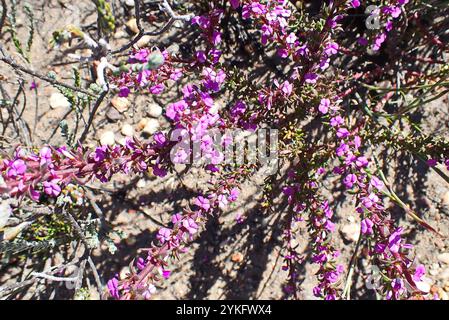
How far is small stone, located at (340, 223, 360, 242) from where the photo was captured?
126 inches

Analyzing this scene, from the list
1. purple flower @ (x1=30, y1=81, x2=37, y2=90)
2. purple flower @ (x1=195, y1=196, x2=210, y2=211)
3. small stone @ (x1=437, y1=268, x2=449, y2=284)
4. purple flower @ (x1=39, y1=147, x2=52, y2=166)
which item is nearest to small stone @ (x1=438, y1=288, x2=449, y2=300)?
small stone @ (x1=437, y1=268, x2=449, y2=284)

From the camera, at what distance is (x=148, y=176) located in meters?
3.24

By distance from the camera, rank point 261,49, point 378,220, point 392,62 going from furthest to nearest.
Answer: point 261,49, point 392,62, point 378,220

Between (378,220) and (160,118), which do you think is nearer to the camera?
(378,220)

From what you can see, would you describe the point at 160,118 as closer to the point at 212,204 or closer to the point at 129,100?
the point at 129,100

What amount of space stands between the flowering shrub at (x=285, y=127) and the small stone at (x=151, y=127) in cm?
39

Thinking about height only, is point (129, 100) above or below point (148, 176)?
above

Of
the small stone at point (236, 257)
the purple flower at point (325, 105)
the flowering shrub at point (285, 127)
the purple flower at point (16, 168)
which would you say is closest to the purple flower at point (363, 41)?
the flowering shrub at point (285, 127)

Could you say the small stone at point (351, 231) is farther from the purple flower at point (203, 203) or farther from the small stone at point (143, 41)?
the small stone at point (143, 41)

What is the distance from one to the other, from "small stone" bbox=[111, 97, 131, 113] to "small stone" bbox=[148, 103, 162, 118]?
19cm

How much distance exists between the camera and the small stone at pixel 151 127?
3277 millimetres

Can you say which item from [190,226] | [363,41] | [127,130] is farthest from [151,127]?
[363,41]

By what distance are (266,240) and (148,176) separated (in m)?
1.05
